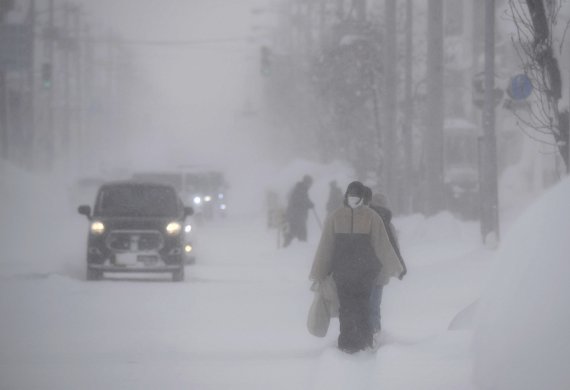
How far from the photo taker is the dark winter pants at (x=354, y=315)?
11.0 meters

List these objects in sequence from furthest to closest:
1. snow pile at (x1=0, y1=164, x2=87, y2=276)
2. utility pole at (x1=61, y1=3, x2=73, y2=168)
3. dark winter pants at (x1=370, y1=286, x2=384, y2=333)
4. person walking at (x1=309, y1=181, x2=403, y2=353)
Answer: utility pole at (x1=61, y1=3, x2=73, y2=168) < snow pile at (x1=0, y1=164, x2=87, y2=276) < dark winter pants at (x1=370, y1=286, x2=384, y2=333) < person walking at (x1=309, y1=181, x2=403, y2=353)

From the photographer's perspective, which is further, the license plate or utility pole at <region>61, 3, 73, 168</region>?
utility pole at <region>61, 3, 73, 168</region>

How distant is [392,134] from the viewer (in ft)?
98.2

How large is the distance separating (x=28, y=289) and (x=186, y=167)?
29.3 meters

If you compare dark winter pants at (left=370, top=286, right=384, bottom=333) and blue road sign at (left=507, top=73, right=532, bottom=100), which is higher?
blue road sign at (left=507, top=73, right=532, bottom=100)

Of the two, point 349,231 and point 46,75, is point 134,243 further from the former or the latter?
point 46,75

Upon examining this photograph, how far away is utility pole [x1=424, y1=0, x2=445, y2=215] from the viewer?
26.5m

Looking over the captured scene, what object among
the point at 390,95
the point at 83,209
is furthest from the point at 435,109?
the point at 83,209

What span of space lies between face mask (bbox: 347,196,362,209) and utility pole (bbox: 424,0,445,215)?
16.2m

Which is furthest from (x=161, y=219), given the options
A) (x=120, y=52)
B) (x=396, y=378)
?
(x=120, y=52)

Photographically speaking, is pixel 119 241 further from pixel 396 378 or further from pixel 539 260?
pixel 539 260

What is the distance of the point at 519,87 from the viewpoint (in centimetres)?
1783

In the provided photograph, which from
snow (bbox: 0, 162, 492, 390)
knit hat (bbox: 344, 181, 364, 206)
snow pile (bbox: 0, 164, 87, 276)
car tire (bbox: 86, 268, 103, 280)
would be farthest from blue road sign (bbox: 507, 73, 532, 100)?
snow pile (bbox: 0, 164, 87, 276)

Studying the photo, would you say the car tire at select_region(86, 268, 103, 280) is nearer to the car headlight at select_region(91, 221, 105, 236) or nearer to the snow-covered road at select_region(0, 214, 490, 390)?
the snow-covered road at select_region(0, 214, 490, 390)
